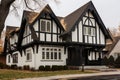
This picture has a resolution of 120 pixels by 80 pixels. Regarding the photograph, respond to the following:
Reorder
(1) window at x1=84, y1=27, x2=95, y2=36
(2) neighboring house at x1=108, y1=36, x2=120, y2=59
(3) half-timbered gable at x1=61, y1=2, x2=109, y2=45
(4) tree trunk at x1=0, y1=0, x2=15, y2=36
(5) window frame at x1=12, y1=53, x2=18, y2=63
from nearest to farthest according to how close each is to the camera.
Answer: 1. (4) tree trunk at x1=0, y1=0, x2=15, y2=36
2. (3) half-timbered gable at x1=61, y1=2, x2=109, y2=45
3. (1) window at x1=84, y1=27, x2=95, y2=36
4. (5) window frame at x1=12, y1=53, x2=18, y2=63
5. (2) neighboring house at x1=108, y1=36, x2=120, y2=59

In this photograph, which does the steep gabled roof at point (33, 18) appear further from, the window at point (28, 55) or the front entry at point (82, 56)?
the front entry at point (82, 56)

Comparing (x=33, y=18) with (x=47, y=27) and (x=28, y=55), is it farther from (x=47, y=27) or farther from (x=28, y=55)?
(x=28, y=55)

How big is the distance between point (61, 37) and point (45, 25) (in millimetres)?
2874

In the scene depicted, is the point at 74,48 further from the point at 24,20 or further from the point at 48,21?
the point at 24,20

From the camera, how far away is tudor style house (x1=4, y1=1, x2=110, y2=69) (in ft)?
112

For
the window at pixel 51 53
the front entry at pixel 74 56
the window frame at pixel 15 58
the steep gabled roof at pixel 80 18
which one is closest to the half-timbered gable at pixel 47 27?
the window at pixel 51 53

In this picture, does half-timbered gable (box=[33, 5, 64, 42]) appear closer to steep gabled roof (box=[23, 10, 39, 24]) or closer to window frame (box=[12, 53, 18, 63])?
→ steep gabled roof (box=[23, 10, 39, 24])

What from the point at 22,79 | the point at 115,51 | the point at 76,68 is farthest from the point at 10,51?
the point at 22,79

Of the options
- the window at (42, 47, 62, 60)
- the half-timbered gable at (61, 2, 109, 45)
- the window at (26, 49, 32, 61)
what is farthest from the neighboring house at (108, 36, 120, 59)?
the window at (26, 49, 32, 61)

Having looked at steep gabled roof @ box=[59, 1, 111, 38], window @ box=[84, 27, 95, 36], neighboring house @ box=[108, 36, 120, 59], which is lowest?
neighboring house @ box=[108, 36, 120, 59]

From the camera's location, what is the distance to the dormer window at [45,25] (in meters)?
34.6

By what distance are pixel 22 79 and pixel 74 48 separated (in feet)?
50.6

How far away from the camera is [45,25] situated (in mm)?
34719

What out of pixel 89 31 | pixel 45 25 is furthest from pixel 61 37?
pixel 89 31
